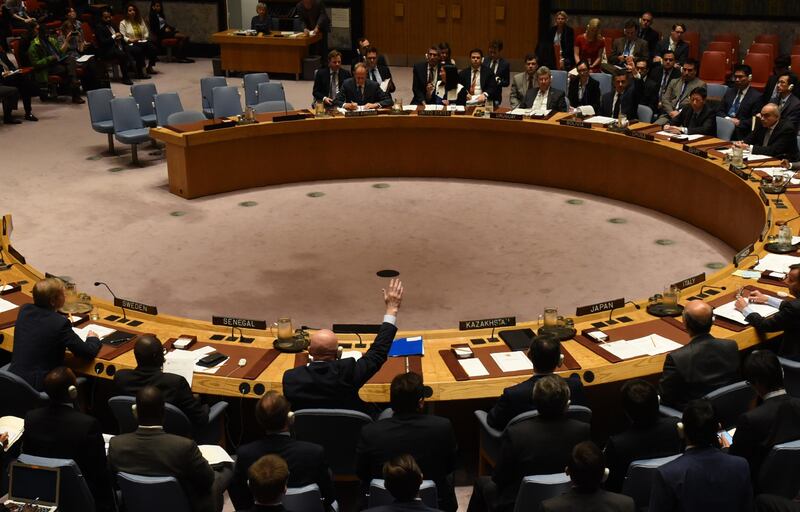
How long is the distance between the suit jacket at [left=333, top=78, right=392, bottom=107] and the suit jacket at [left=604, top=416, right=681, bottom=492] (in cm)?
863

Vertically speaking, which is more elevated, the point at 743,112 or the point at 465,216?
the point at 743,112

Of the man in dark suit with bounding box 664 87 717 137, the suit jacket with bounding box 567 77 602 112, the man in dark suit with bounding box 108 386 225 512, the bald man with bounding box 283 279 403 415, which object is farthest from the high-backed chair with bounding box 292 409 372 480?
the suit jacket with bounding box 567 77 602 112

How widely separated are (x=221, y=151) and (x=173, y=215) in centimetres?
118

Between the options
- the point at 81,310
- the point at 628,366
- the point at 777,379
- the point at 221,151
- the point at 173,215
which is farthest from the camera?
the point at 221,151

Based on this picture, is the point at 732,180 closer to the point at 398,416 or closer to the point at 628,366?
the point at 628,366

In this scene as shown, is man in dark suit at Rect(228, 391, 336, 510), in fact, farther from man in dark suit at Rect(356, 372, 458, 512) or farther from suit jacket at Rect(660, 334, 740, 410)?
suit jacket at Rect(660, 334, 740, 410)

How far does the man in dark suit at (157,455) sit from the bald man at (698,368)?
8.92ft

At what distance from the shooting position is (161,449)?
4.62 metres

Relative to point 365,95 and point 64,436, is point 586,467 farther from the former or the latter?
point 365,95

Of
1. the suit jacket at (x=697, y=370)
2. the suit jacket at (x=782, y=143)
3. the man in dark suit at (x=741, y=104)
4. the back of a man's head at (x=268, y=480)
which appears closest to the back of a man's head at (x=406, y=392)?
the back of a man's head at (x=268, y=480)

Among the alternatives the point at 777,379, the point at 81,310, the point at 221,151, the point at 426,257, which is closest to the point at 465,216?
the point at 426,257

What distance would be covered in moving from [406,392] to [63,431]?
1.76 metres

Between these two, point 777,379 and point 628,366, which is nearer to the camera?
point 777,379

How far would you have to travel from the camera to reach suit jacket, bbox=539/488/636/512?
13.1 ft
